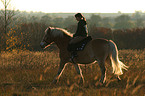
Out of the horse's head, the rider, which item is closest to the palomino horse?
the horse's head

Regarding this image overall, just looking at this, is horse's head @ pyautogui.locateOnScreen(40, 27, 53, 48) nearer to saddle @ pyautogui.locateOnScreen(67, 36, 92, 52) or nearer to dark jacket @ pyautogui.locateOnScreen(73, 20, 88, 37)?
saddle @ pyautogui.locateOnScreen(67, 36, 92, 52)

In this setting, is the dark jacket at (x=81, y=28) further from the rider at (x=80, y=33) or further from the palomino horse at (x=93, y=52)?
the palomino horse at (x=93, y=52)

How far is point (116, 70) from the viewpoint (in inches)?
308

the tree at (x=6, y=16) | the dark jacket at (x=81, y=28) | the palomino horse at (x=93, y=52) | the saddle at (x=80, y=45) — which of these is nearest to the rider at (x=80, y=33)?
the dark jacket at (x=81, y=28)

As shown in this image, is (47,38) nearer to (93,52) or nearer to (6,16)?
(93,52)

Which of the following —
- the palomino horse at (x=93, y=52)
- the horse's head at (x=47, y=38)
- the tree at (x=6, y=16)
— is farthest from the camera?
the tree at (x=6, y=16)

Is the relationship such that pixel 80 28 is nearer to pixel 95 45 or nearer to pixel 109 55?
pixel 95 45

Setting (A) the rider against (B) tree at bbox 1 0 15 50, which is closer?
(A) the rider

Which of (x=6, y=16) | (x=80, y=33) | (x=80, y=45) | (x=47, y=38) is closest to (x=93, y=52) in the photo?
(x=80, y=45)

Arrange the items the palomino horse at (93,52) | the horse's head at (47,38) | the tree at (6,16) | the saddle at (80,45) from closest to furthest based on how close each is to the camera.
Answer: the palomino horse at (93,52), the saddle at (80,45), the horse's head at (47,38), the tree at (6,16)

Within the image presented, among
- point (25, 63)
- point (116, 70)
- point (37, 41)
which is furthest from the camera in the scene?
point (37, 41)

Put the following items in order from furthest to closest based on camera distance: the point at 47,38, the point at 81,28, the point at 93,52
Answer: the point at 47,38 < the point at 81,28 < the point at 93,52

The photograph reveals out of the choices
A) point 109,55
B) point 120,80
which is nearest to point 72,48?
point 109,55

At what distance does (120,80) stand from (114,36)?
2422cm
